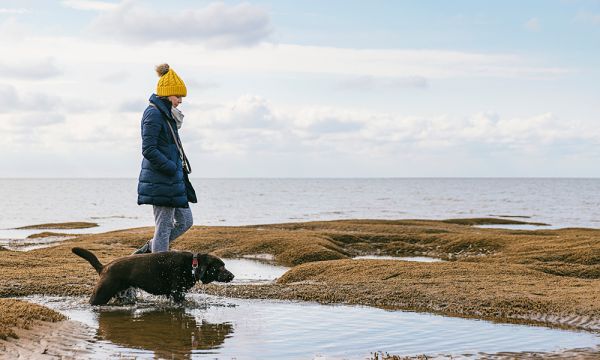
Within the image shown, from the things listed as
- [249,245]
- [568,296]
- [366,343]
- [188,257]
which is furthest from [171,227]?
[249,245]

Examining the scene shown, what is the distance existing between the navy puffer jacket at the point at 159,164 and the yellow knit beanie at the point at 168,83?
17 cm

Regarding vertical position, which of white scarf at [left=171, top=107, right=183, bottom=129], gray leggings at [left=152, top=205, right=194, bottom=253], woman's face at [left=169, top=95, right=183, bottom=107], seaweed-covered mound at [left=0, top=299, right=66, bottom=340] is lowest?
seaweed-covered mound at [left=0, top=299, right=66, bottom=340]

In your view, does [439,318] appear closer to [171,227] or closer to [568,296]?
[568,296]

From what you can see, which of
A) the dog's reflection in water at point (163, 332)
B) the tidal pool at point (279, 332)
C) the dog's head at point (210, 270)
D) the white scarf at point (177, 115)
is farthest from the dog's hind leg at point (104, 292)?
the white scarf at point (177, 115)

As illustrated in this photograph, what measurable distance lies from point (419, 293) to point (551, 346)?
153 inches

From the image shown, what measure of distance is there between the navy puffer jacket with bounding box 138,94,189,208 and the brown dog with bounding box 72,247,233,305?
87cm

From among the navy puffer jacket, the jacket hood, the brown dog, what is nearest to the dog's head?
the brown dog

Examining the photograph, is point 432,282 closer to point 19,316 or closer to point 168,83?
point 168,83

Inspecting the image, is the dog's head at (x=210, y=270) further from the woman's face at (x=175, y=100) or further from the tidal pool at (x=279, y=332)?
the woman's face at (x=175, y=100)

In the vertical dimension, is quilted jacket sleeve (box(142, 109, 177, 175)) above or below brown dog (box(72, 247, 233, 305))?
above

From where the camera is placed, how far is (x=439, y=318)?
1102cm

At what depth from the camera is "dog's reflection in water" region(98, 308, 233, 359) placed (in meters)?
8.40

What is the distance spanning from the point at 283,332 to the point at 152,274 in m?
2.57

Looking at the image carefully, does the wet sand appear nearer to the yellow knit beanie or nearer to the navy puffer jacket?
the navy puffer jacket
